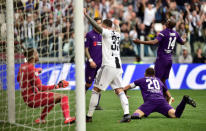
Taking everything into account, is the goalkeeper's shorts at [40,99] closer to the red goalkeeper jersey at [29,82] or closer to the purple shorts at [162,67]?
the red goalkeeper jersey at [29,82]

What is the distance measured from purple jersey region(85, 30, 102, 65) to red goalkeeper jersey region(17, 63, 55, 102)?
2991mm

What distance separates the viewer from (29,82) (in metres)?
7.59

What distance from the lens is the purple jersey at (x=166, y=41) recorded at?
10242 millimetres

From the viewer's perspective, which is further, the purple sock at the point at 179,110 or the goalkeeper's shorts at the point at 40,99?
the purple sock at the point at 179,110

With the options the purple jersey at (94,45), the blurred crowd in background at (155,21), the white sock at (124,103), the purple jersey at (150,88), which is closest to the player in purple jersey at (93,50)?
the purple jersey at (94,45)

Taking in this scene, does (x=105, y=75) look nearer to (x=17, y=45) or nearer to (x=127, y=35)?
(x=17, y=45)

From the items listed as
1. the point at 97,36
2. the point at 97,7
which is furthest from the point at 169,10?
the point at 97,36

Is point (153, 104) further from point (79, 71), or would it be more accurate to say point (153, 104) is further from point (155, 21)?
point (155, 21)

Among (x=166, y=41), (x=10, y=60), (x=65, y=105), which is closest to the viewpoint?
(x=65, y=105)

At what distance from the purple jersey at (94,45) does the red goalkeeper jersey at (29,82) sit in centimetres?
299

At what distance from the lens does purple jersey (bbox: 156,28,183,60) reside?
10.2 meters

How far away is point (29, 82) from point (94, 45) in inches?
124

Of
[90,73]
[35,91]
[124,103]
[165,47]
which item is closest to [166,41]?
[165,47]

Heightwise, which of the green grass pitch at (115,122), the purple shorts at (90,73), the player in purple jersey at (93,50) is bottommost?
the green grass pitch at (115,122)
